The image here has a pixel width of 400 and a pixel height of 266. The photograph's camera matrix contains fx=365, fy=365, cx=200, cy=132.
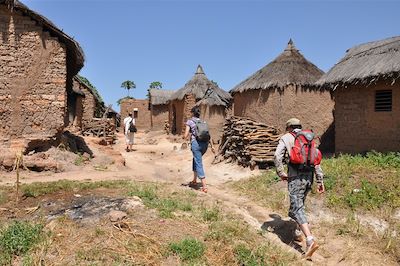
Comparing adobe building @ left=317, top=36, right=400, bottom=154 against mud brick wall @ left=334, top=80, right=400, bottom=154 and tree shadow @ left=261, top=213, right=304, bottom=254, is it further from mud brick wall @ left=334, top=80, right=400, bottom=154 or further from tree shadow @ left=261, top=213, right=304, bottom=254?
tree shadow @ left=261, top=213, right=304, bottom=254

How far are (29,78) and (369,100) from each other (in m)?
9.44

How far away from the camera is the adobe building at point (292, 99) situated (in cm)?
1388

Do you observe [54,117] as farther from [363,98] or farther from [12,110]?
[363,98]

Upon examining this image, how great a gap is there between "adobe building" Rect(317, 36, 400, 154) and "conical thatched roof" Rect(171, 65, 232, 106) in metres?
9.22

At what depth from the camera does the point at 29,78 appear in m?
9.41

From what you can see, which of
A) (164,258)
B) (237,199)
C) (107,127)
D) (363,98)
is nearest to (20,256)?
(164,258)

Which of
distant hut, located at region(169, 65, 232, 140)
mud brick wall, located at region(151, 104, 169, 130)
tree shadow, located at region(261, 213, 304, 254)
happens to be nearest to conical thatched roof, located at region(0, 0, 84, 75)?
tree shadow, located at region(261, 213, 304, 254)

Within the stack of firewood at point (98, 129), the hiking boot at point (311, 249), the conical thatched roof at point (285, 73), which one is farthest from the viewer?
the stack of firewood at point (98, 129)

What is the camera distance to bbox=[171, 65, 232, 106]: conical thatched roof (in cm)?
2062

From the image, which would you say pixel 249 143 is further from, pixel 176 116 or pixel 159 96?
pixel 159 96

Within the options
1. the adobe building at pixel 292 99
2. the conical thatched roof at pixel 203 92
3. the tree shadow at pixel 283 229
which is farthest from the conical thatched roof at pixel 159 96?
the tree shadow at pixel 283 229

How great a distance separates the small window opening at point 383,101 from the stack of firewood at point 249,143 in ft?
9.65

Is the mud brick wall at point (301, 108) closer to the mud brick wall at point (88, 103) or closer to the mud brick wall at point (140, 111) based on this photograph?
the mud brick wall at point (88, 103)

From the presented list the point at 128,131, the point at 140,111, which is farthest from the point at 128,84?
the point at 128,131
